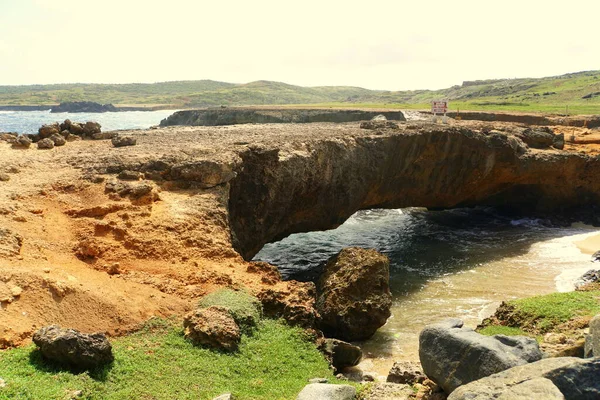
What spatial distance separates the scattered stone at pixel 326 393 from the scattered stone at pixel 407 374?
2638mm

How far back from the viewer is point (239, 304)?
43.1 ft

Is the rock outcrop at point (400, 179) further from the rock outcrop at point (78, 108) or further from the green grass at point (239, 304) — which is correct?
the rock outcrop at point (78, 108)

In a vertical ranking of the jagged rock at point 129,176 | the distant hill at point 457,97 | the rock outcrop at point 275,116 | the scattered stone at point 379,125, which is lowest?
the jagged rock at point 129,176

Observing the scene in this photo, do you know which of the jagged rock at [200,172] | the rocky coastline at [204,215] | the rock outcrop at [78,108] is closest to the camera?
the rocky coastline at [204,215]

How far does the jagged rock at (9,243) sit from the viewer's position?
12.3 metres

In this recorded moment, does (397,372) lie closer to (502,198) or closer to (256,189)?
(256,189)

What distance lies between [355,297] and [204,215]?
19.3 ft

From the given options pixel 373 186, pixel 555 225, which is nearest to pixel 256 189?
pixel 373 186

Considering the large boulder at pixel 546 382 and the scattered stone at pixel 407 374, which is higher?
the large boulder at pixel 546 382

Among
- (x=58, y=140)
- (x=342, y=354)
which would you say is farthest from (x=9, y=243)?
(x=58, y=140)

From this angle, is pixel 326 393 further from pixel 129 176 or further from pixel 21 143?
pixel 21 143

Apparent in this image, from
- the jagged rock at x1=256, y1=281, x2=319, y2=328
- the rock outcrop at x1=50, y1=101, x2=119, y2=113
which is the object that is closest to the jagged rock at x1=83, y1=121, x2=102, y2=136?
the jagged rock at x1=256, y1=281, x2=319, y2=328

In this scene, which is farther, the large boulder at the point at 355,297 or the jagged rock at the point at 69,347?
the large boulder at the point at 355,297

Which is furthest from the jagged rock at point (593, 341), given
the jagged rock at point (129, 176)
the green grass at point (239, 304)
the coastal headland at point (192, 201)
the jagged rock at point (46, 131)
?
the jagged rock at point (46, 131)
